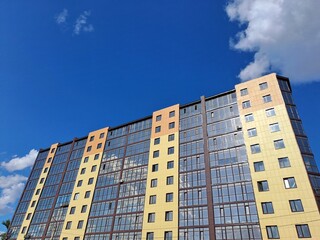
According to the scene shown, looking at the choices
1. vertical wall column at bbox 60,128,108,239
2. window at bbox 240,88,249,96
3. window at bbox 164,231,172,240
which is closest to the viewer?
window at bbox 164,231,172,240

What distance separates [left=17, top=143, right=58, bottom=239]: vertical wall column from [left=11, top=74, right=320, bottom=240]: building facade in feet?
1.13

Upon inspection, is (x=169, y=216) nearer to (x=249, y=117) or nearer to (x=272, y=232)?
(x=272, y=232)

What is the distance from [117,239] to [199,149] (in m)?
22.1

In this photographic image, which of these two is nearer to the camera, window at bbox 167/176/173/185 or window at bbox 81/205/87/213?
window at bbox 167/176/173/185

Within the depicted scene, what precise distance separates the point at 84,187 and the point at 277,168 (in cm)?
4071

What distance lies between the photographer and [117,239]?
43.2 metres

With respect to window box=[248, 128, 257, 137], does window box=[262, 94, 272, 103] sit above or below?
above

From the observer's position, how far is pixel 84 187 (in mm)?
54781

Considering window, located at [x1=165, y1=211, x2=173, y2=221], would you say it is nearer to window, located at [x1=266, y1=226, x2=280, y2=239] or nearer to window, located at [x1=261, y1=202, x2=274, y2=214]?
window, located at [x1=261, y1=202, x2=274, y2=214]

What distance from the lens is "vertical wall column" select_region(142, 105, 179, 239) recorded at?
39.6 meters

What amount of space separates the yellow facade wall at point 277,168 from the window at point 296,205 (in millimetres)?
382

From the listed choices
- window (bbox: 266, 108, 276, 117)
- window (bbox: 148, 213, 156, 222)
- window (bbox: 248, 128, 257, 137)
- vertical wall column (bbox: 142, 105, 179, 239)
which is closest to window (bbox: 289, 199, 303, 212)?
window (bbox: 248, 128, 257, 137)

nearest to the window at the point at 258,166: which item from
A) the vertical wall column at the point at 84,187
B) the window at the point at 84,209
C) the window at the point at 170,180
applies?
the window at the point at 170,180

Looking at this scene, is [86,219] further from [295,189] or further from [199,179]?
[295,189]
